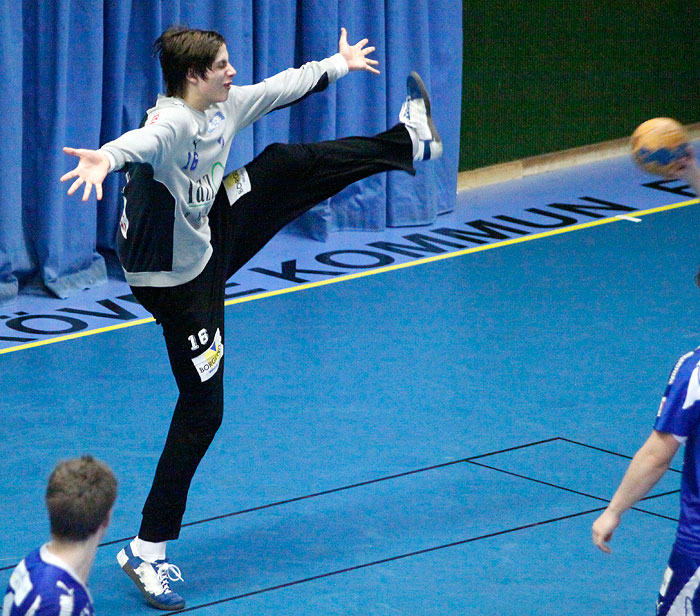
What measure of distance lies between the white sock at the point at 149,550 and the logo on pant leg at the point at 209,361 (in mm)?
571

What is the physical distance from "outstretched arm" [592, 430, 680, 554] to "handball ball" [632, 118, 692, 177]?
2.27ft

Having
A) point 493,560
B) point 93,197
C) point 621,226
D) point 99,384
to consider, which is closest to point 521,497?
point 493,560

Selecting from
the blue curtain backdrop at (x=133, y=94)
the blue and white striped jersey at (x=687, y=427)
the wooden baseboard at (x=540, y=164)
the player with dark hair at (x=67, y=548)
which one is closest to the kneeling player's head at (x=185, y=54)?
the player with dark hair at (x=67, y=548)

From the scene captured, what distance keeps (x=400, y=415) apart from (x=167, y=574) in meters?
1.83

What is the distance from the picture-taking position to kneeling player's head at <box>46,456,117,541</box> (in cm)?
267

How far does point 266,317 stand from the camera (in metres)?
7.43

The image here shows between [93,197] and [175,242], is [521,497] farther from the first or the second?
[93,197]

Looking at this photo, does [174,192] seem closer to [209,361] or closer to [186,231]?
[186,231]

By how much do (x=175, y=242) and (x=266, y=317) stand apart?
A: 10.4ft

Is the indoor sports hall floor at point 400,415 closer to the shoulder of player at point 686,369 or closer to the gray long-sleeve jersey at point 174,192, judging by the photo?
the gray long-sleeve jersey at point 174,192

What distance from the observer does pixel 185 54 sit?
13.8 ft

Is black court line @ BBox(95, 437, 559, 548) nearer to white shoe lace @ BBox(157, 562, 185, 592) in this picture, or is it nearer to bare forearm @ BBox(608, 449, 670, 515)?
white shoe lace @ BBox(157, 562, 185, 592)

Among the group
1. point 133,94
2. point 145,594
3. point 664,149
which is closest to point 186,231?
point 145,594

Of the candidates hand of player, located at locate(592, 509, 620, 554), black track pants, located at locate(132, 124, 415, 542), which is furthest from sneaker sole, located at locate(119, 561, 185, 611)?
hand of player, located at locate(592, 509, 620, 554)
